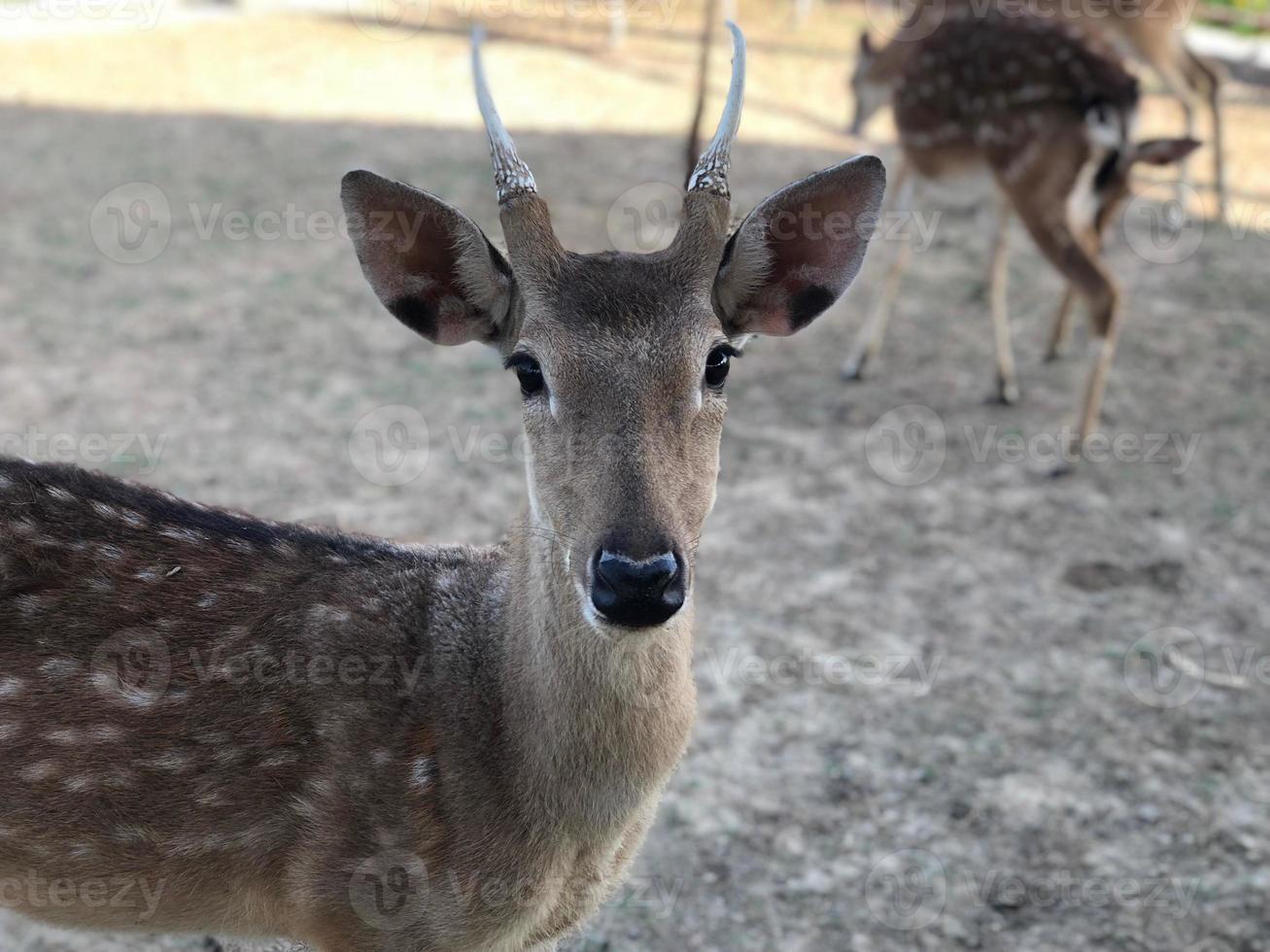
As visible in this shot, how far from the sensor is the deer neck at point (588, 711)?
2.53 meters

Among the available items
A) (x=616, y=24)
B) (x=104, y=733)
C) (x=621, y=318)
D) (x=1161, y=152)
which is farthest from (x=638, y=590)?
(x=616, y=24)

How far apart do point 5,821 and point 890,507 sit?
13.3 ft

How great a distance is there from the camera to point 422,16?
13672mm

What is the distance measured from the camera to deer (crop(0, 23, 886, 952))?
8.21ft

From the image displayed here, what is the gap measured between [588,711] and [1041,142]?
453 centimetres

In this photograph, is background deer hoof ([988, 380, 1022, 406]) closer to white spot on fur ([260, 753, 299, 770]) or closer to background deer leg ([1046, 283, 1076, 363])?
background deer leg ([1046, 283, 1076, 363])

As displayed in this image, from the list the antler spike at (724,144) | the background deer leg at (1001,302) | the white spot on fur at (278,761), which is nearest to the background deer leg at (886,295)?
the background deer leg at (1001,302)

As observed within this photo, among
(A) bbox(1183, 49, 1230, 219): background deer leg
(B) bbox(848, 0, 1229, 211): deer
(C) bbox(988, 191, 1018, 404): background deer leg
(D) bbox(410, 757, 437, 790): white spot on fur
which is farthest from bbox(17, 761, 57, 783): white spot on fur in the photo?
(A) bbox(1183, 49, 1230, 219): background deer leg

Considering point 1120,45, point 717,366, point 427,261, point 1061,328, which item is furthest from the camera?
point 1120,45

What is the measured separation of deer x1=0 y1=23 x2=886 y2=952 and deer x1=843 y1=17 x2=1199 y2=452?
3.51 m

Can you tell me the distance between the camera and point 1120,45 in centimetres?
859

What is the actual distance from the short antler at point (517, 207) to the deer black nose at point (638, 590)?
2.63 ft

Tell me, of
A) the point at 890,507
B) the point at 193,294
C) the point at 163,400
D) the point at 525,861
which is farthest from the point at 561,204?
the point at 525,861

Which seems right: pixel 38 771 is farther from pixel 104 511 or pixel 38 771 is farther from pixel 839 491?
pixel 839 491
